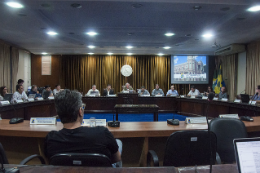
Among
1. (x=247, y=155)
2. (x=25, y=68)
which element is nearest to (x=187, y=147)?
(x=247, y=155)

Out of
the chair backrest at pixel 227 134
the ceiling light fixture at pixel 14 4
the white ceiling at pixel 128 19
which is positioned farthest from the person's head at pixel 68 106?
the ceiling light fixture at pixel 14 4

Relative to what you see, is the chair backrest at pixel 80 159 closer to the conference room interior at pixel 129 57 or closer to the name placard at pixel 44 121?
the conference room interior at pixel 129 57

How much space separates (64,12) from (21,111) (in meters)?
2.71

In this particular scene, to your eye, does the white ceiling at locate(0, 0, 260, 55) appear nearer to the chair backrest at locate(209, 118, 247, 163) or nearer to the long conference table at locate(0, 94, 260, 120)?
the long conference table at locate(0, 94, 260, 120)

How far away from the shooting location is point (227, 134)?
165 centimetres

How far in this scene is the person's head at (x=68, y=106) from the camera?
1147 mm

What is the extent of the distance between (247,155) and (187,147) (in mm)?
552

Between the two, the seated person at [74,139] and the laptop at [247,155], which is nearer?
the laptop at [247,155]

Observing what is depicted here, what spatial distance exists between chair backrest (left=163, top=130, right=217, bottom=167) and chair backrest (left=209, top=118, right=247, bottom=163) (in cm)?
43

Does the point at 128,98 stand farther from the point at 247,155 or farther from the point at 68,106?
the point at 247,155

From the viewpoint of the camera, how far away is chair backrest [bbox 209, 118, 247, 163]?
164 centimetres

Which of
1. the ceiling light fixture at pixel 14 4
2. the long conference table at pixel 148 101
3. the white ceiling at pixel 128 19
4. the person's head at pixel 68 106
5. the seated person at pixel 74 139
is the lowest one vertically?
the long conference table at pixel 148 101

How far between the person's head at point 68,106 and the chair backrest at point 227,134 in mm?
1232

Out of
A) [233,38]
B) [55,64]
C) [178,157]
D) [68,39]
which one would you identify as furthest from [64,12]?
[55,64]
